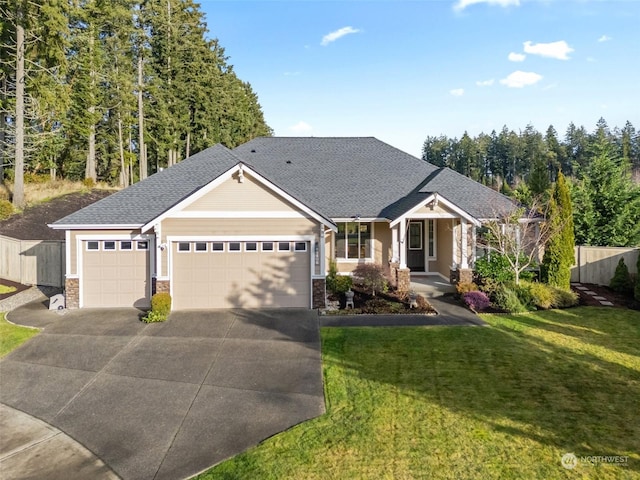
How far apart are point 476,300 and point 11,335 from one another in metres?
14.5

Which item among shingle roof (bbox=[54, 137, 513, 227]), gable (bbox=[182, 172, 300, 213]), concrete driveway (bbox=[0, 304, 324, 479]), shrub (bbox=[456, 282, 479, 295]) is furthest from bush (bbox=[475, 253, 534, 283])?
gable (bbox=[182, 172, 300, 213])

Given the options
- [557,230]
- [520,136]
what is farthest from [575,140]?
[557,230]

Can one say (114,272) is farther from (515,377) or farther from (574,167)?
(574,167)

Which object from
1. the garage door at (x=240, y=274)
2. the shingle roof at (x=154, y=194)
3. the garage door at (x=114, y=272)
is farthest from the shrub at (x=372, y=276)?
the garage door at (x=114, y=272)

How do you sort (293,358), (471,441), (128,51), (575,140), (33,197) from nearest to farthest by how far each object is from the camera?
1. (471,441)
2. (293,358)
3. (33,197)
4. (128,51)
5. (575,140)

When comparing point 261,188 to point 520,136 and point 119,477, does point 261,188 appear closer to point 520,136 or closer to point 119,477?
point 119,477

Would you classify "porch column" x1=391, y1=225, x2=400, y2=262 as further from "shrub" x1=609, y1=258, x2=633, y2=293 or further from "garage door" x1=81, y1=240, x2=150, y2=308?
"garage door" x1=81, y1=240, x2=150, y2=308

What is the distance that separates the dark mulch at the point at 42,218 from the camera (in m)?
20.7

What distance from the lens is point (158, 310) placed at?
12.2 m

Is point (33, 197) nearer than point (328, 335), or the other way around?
point (328, 335)

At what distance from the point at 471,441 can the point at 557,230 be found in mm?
11816

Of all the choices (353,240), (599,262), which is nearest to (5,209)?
(353,240)

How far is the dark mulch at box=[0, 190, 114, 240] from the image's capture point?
20.7m

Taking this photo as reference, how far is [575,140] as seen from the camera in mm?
87688
